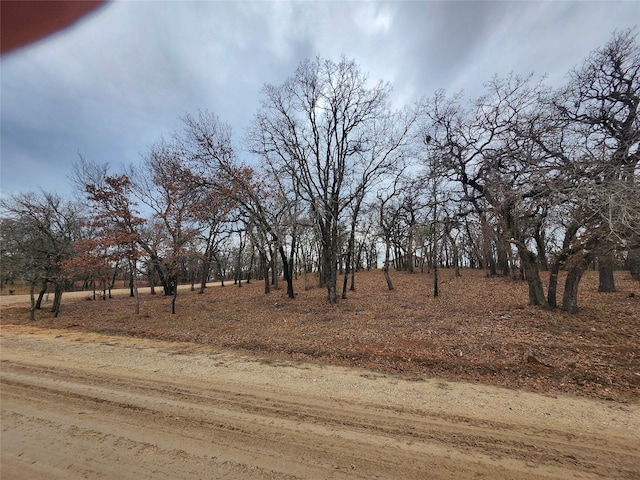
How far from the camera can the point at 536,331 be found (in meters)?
8.05

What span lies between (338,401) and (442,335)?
16.1ft

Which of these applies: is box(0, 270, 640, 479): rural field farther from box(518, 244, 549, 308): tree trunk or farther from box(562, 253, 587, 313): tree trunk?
box(518, 244, 549, 308): tree trunk

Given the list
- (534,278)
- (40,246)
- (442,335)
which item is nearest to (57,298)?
(40,246)

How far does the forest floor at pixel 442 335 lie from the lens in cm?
568

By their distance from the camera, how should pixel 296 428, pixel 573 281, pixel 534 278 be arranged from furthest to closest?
pixel 534 278
pixel 573 281
pixel 296 428

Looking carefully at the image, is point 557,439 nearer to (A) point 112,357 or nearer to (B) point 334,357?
(B) point 334,357

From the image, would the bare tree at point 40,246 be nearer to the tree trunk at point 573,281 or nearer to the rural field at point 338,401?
the rural field at point 338,401

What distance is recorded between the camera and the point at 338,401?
444 cm

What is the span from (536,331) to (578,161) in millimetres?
4810

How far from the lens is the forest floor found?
5.68 metres

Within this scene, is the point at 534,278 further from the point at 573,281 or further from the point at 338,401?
the point at 338,401

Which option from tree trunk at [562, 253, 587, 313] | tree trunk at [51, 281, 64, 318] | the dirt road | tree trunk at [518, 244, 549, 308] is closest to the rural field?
the dirt road

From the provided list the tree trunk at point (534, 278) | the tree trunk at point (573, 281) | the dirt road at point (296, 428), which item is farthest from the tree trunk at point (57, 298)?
the tree trunk at point (573, 281)

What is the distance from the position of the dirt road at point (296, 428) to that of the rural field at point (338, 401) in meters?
0.02
